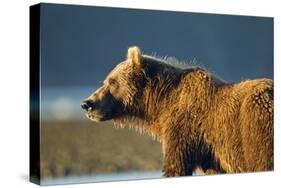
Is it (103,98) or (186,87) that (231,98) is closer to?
(186,87)

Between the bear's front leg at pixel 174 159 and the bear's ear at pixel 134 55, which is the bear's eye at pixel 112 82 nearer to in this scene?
the bear's ear at pixel 134 55

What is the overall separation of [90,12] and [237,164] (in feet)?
8.18

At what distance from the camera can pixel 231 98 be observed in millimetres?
8492

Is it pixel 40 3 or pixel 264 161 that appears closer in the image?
pixel 40 3

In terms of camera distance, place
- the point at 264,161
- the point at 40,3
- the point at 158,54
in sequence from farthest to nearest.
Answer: the point at 264,161 → the point at 158,54 → the point at 40,3

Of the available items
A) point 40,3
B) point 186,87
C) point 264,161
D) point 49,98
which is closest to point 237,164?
point 264,161

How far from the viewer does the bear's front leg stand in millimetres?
8203

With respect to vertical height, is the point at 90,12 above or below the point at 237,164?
above

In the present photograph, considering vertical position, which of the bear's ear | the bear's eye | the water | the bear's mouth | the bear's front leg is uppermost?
the bear's ear

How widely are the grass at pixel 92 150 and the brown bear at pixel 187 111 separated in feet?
0.36

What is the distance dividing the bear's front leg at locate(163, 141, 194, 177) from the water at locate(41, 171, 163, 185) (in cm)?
12

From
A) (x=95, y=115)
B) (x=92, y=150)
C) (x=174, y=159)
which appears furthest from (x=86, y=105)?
(x=174, y=159)

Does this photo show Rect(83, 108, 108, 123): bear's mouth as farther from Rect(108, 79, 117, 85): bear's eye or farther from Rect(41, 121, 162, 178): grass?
Rect(108, 79, 117, 85): bear's eye

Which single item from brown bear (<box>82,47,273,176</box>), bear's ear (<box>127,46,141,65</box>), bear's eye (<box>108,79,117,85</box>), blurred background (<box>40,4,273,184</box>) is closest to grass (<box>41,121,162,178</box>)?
blurred background (<box>40,4,273,184</box>)
